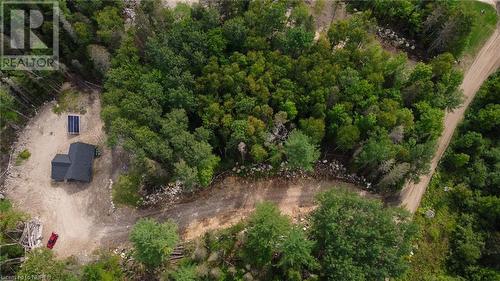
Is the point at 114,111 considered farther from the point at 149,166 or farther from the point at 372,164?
the point at 372,164

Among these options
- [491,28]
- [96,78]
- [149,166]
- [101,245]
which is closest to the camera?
[149,166]

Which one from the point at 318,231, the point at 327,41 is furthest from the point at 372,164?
the point at 327,41

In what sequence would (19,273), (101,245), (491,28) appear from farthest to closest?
(491,28) → (101,245) → (19,273)

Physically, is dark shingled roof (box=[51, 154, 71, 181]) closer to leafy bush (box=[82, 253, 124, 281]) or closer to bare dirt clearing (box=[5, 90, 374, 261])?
bare dirt clearing (box=[5, 90, 374, 261])

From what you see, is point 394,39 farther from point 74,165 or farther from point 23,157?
point 23,157

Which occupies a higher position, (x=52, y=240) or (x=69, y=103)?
(x=69, y=103)

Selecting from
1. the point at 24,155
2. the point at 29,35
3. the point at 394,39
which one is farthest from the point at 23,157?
the point at 394,39
